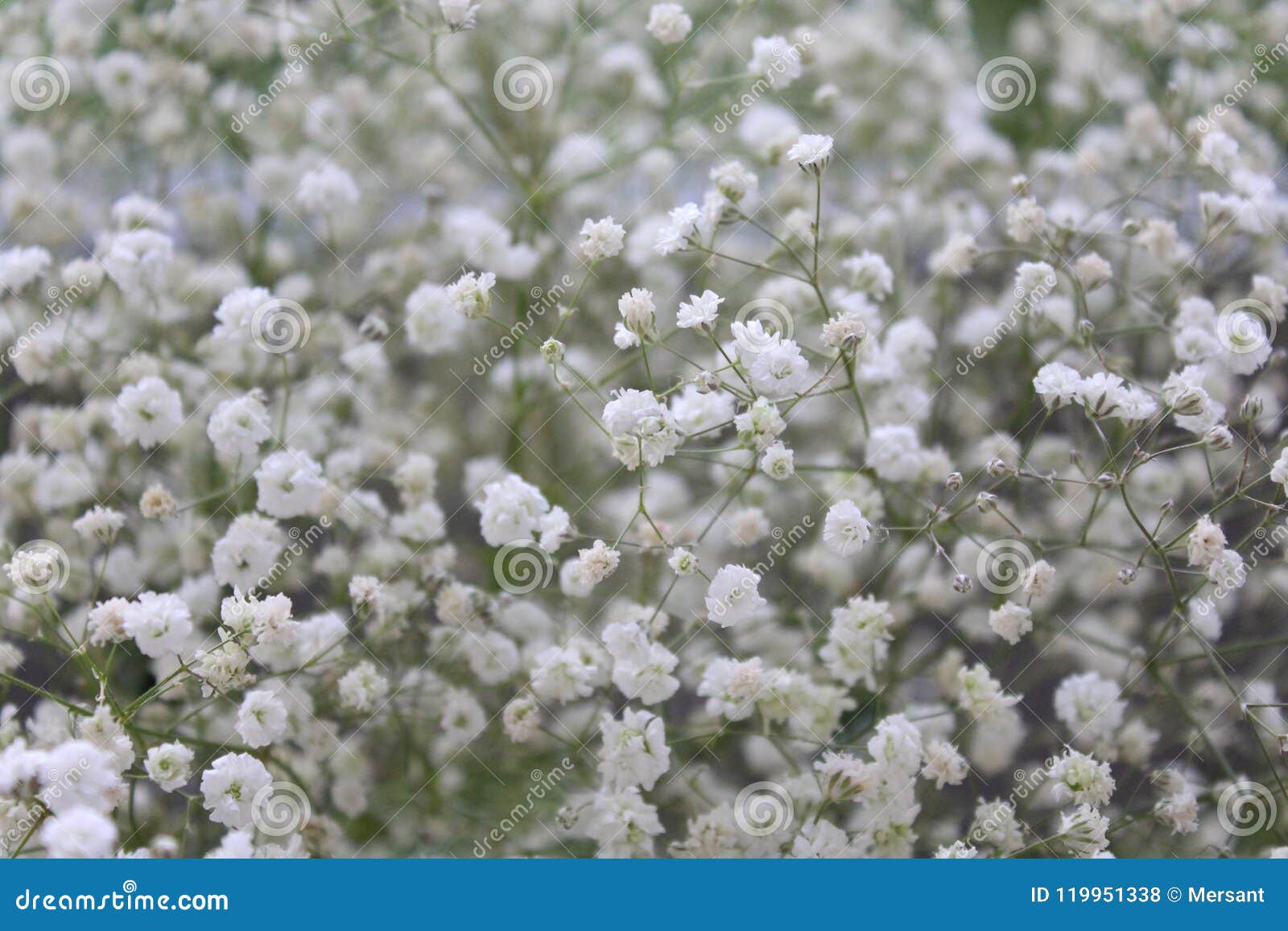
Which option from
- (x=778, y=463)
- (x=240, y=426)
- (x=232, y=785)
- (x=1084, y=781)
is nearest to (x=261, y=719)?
(x=232, y=785)

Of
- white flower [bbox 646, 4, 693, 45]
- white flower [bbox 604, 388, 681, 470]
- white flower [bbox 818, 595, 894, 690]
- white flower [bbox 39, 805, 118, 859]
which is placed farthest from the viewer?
white flower [bbox 646, 4, 693, 45]

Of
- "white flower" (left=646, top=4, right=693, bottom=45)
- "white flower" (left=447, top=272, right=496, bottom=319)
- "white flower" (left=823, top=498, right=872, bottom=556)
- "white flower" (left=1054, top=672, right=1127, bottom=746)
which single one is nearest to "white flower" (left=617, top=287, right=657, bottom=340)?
"white flower" (left=447, top=272, right=496, bottom=319)

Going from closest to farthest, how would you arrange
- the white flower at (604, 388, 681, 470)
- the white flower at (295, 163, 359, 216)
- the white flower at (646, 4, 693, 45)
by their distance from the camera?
the white flower at (604, 388, 681, 470) < the white flower at (646, 4, 693, 45) < the white flower at (295, 163, 359, 216)

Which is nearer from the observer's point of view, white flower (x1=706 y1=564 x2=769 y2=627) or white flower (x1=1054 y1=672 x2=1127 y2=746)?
white flower (x1=706 y1=564 x2=769 y2=627)

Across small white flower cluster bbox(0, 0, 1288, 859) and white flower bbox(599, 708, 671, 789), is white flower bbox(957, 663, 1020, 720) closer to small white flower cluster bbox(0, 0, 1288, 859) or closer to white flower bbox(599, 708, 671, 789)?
small white flower cluster bbox(0, 0, 1288, 859)

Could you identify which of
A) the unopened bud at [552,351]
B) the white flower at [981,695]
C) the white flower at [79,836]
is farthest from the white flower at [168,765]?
the white flower at [981,695]

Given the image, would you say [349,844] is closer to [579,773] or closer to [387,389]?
[579,773]

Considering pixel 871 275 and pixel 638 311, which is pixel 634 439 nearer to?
pixel 638 311
